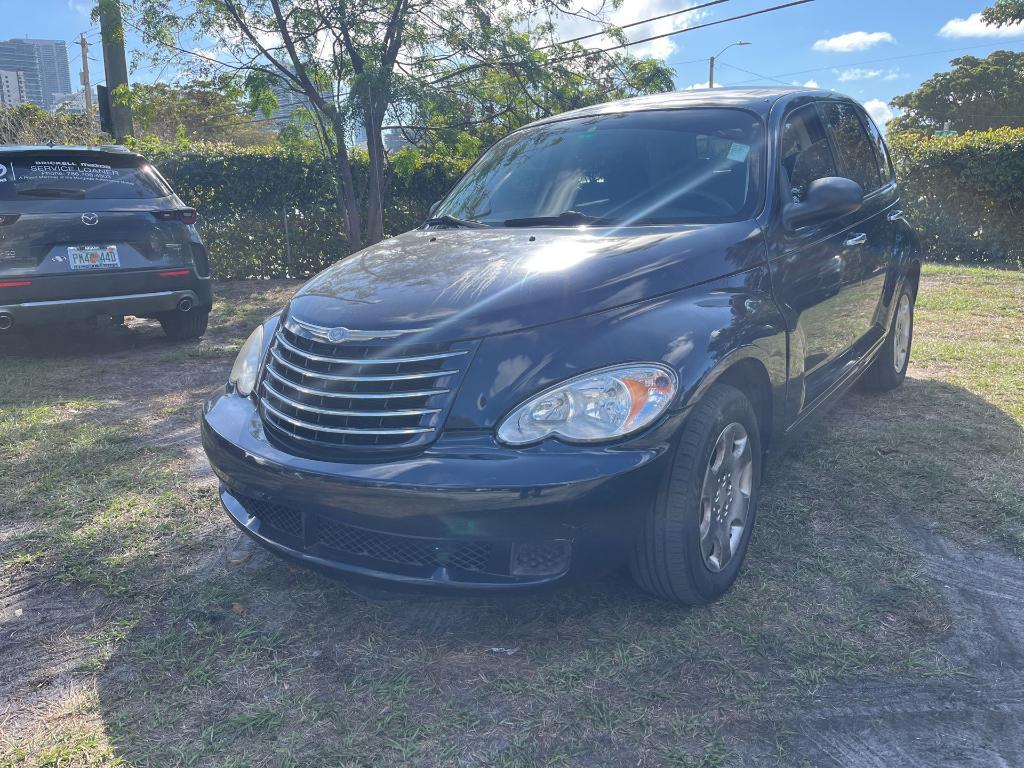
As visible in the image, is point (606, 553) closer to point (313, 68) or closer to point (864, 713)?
point (864, 713)

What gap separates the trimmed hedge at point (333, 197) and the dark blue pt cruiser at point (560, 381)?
830 cm

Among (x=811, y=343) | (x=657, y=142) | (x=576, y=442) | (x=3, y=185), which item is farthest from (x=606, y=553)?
(x=3, y=185)

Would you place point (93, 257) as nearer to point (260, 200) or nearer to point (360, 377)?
point (360, 377)

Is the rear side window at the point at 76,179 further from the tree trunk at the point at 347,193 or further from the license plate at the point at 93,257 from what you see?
the tree trunk at the point at 347,193

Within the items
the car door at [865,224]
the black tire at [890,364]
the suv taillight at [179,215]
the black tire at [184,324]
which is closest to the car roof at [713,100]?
the car door at [865,224]

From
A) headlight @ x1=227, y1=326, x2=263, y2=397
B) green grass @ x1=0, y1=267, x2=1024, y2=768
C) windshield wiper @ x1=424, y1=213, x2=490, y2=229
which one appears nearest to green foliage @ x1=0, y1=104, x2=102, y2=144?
windshield wiper @ x1=424, y1=213, x2=490, y2=229

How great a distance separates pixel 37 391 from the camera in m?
5.98

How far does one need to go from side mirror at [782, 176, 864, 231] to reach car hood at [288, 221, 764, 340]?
0.77ft

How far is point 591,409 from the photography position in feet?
8.09

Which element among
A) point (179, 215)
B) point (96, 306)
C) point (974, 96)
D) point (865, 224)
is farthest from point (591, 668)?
point (974, 96)

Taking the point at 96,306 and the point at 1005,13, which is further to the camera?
the point at 1005,13

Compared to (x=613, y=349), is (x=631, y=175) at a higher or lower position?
higher

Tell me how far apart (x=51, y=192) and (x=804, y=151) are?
17.7ft

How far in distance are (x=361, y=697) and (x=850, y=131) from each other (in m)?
3.90
